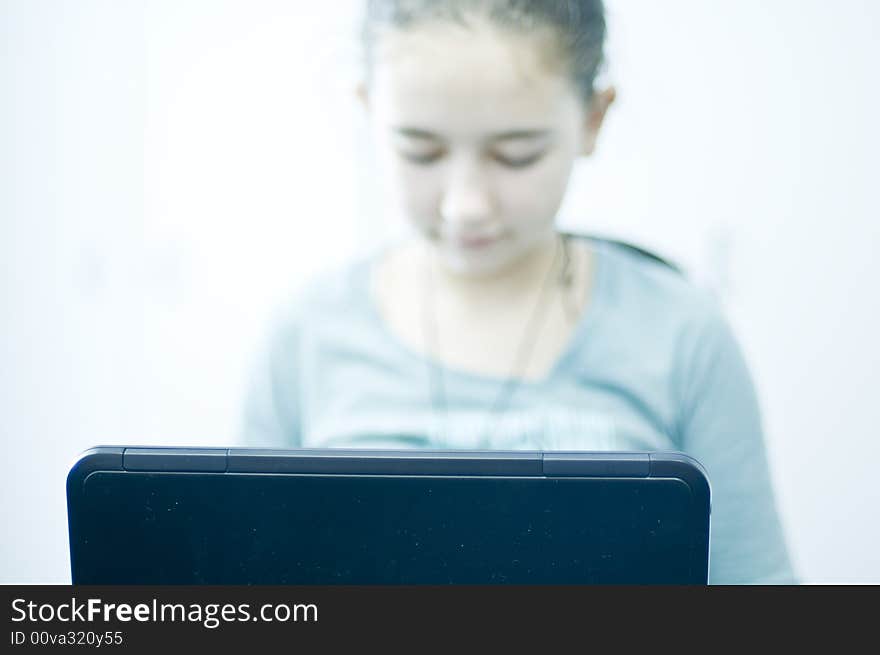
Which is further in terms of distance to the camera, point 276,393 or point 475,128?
point 276,393

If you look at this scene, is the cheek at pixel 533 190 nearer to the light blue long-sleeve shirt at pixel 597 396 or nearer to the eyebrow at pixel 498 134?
the eyebrow at pixel 498 134

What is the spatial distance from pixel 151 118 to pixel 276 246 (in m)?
0.18

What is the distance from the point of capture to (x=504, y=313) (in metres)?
0.71

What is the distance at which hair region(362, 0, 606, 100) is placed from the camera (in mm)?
561

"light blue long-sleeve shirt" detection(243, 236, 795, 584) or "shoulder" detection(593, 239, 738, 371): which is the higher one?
"shoulder" detection(593, 239, 738, 371)

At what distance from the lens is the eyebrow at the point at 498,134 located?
55cm

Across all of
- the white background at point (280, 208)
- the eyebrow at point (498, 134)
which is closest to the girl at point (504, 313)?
the eyebrow at point (498, 134)

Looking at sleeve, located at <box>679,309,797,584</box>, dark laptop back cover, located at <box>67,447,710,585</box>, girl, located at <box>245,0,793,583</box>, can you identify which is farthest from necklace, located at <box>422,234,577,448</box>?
dark laptop back cover, located at <box>67,447,710,585</box>

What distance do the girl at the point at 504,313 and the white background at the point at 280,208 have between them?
21 centimetres

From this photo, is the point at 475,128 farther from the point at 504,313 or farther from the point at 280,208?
the point at 280,208

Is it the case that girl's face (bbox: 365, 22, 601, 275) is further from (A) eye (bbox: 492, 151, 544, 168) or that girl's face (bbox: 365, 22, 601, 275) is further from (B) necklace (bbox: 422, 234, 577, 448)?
(B) necklace (bbox: 422, 234, 577, 448)

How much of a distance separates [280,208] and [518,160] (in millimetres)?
441

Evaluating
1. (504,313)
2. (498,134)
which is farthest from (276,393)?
(498,134)

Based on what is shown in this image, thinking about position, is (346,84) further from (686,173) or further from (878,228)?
(878,228)
